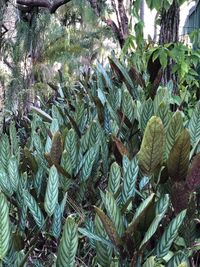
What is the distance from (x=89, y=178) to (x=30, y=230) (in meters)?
0.22

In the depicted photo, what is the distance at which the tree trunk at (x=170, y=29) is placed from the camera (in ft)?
7.48

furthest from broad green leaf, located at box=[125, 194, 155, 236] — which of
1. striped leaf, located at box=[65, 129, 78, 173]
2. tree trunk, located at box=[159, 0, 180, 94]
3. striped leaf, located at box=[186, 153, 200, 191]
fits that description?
tree trunk, located at box=[159, 0, 180, 94]

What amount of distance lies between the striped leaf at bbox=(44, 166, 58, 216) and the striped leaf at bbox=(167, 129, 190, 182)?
0.77 feet

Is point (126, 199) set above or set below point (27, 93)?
above

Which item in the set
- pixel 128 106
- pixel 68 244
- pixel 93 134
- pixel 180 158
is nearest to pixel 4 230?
pixel 68 244

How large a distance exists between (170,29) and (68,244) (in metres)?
1.90

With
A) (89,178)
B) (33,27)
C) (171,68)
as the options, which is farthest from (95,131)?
(33,27)

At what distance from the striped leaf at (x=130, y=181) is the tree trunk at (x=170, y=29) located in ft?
4.87

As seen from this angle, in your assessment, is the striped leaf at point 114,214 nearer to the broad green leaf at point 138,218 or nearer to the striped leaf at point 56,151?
the broad green leaf at point 138,218

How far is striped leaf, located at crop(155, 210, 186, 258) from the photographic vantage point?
751mm

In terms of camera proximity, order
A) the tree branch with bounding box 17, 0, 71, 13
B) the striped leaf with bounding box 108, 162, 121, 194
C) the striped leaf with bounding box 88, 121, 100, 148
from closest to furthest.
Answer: the striped leaf with bounding box 108, 162, 121, 194 < the striped leaf with bounding box 88, 121, 100, 148 < the tree branch with bounding box 17, 0, 71, 13

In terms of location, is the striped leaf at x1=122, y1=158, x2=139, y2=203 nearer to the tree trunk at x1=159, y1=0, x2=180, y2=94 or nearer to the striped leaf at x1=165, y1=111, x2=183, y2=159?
the striped leaf at x1=165, y1=111, x2=183, y2=159

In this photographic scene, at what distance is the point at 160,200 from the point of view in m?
0.81

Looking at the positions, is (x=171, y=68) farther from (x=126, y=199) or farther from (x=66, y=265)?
(x=66, y=265)
